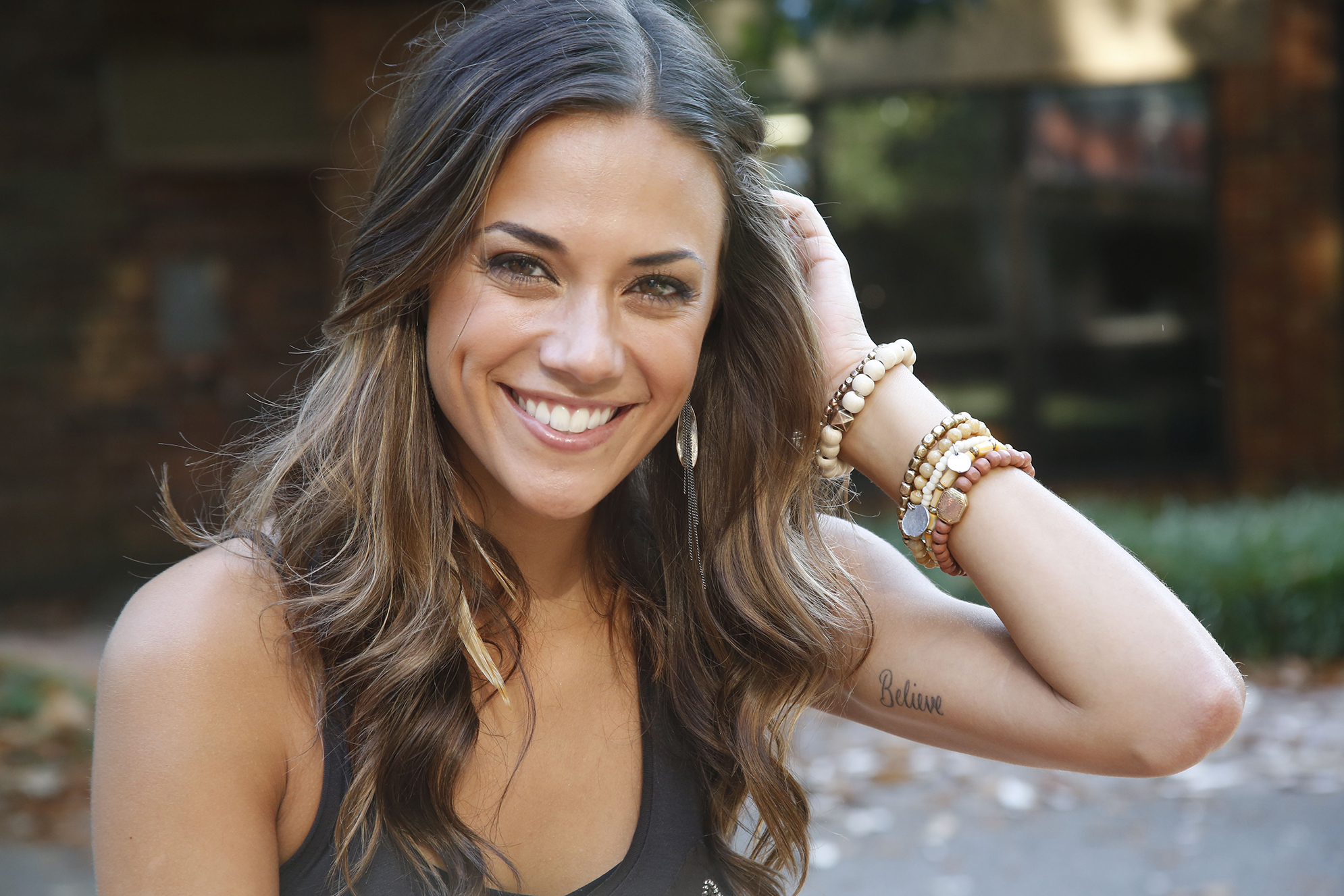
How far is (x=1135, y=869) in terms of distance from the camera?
437 cm

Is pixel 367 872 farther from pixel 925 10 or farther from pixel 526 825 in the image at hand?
pixel 925 10

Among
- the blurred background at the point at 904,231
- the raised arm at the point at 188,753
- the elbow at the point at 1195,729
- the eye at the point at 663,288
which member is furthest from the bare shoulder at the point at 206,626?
the blurred background at the point at 904,231

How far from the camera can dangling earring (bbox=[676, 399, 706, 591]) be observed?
2189 mm

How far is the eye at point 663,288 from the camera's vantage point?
74.0 inches

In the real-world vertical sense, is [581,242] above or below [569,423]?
above

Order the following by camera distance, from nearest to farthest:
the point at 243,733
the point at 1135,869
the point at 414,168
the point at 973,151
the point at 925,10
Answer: the point at 243,733, the point at 414,168, the point at 1135,869, the point at 925,10, the point at 973,151

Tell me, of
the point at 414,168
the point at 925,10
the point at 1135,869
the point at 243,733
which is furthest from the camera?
the point at 925,10

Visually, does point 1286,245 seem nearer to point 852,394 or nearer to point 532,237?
point 852,394

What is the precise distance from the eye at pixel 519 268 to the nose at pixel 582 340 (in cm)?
5

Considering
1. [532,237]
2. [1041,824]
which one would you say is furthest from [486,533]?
[1041,824]

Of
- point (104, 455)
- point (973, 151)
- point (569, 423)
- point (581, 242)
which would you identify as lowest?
point (104, 455)

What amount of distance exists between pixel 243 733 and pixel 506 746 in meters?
0.44

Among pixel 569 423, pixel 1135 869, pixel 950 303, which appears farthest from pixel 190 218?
pixel 569 423

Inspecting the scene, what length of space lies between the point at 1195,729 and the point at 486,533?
1128 mm
